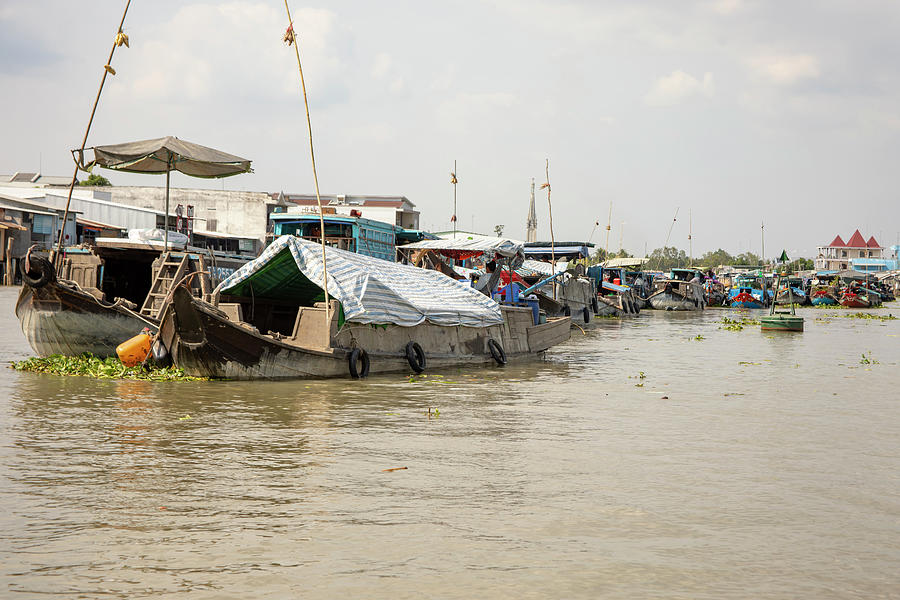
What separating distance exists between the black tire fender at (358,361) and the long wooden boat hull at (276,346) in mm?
64

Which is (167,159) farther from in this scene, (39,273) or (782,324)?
(782,324)

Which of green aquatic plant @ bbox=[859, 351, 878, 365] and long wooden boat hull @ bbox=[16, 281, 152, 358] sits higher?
long wooden boat hull @ bbox=[16, 281, 152, 358]

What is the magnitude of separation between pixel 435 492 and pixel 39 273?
815 cm

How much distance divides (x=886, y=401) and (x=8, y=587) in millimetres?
11424

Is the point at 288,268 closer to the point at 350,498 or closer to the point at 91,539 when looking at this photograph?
the point at 350,498

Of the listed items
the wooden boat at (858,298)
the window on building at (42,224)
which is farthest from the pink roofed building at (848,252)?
the window on building at (42,224)

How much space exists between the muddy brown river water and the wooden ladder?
2.21 metres

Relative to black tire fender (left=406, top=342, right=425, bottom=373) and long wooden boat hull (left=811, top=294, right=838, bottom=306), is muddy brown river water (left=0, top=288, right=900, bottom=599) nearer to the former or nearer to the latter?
black tire fender (left=406, top=342, right=425, bottom=373)

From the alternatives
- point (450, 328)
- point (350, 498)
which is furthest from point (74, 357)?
point (350, 498)

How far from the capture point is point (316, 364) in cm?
1128

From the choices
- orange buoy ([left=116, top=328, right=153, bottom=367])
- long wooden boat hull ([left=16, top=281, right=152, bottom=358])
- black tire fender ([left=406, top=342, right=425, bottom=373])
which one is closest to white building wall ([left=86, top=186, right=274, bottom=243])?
long wooden boat hull ([left=16, top=281, right=152, bottom=358])

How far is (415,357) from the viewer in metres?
13.0

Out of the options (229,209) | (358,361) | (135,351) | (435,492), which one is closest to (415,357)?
(358,361)

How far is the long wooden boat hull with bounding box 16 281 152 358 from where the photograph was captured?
1187cm
